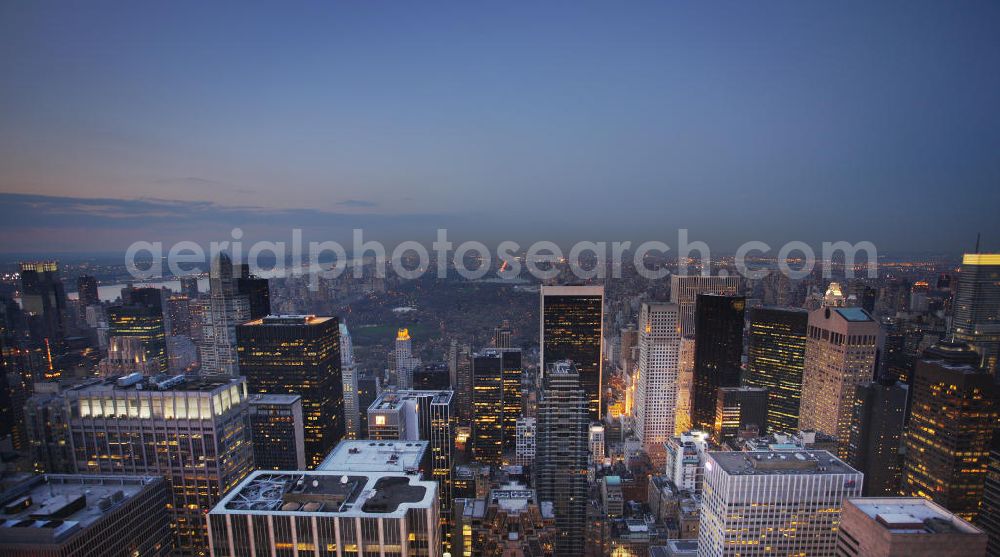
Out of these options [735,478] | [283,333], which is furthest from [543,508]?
[283,333]

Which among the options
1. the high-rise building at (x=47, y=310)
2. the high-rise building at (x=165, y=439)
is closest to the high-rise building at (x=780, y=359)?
the high-rise building at (x=165, y=439)

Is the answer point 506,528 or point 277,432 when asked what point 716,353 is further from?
point 277,432

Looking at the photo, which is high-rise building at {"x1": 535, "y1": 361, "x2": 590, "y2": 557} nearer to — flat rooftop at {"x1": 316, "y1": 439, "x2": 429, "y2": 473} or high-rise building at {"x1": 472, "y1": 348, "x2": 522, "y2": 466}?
flat rooftop at {"x1": 316, "y1": 439, "x2": 429, "y2": 473}

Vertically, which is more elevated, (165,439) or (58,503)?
(58,503)

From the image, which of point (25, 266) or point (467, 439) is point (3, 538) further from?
point (467, 439)

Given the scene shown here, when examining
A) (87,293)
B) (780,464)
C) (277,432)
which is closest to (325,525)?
(780,464)
